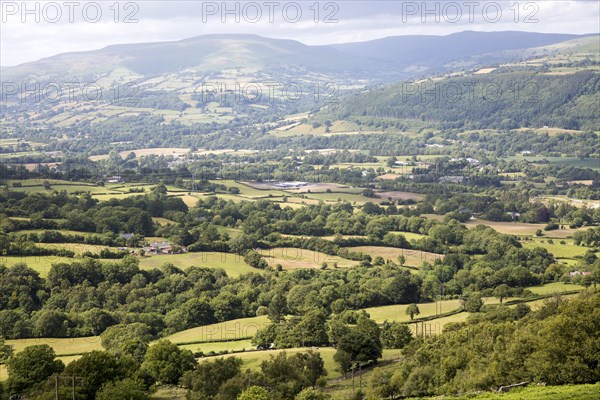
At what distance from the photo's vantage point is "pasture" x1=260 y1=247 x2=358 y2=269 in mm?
67812

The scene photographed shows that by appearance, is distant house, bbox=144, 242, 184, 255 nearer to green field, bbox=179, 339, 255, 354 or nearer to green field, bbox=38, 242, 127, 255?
green field, bbox=38, 242, 127, 255

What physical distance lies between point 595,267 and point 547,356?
31.9m

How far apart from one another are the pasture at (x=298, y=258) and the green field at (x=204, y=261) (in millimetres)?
2649

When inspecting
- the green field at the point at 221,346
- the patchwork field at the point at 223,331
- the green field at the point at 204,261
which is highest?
the green field at the point at 204,261

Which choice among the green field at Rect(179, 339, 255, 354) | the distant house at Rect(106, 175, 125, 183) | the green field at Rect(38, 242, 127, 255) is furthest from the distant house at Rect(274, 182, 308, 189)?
the green field at Rect(179, 339, 255, 354)

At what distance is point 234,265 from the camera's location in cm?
6694

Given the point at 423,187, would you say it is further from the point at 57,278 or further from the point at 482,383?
the point at 482,383

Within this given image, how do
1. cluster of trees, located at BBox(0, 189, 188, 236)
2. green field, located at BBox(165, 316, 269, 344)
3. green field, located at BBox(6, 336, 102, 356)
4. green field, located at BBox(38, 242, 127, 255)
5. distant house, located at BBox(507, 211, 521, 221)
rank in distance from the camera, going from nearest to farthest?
green field, located at BBox(6, 336, 102, 356) → green field, located at BBox(165, 316, 269, 344) → green field, located at BBox(38, 242, 127, 255) → cluster of trees, located at BBox(0, 189, 188, 236) → distant house, located at BBox(507, 211, 521, 221)

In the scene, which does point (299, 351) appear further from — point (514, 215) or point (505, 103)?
point (505, 103)

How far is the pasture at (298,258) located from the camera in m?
67.8

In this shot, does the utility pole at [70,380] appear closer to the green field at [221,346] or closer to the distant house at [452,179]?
the green field at [221,346]

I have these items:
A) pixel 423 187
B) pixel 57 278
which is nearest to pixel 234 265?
pixel 57 278

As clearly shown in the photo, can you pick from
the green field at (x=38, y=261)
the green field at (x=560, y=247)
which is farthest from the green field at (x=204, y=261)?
the green field at (x=560, y=247)

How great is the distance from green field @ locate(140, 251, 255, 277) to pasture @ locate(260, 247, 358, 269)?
2.65m
